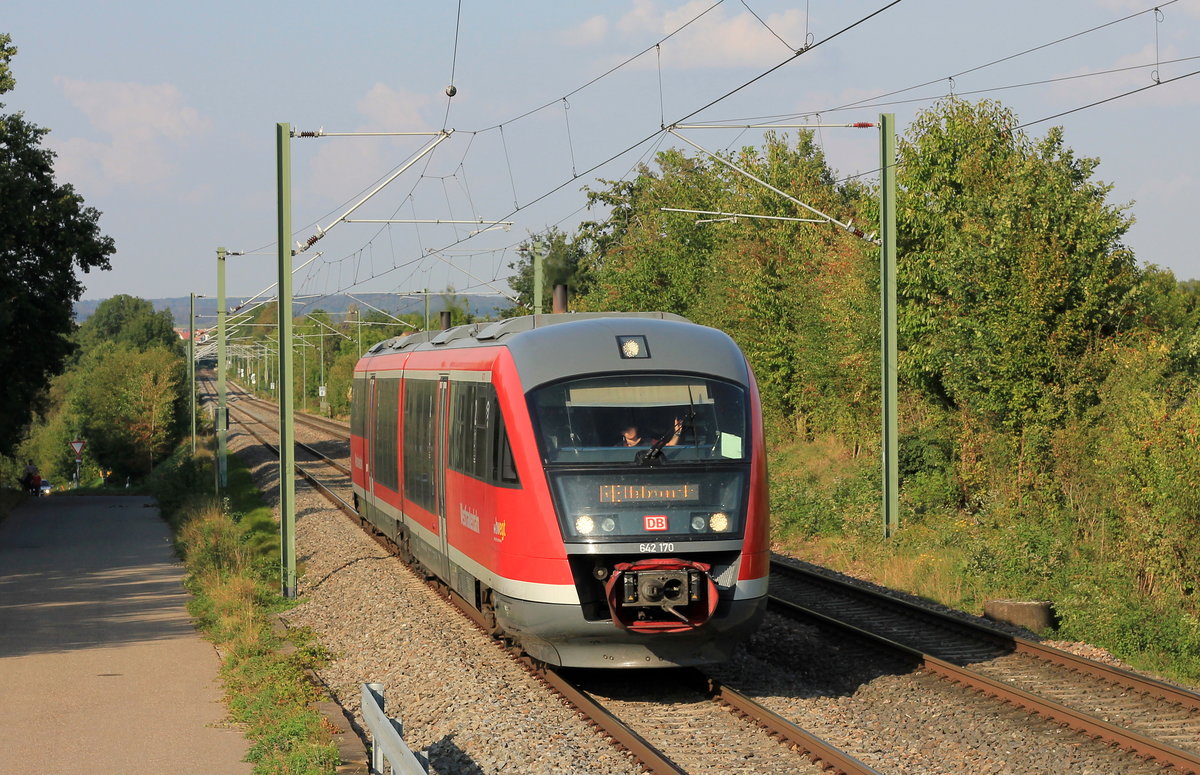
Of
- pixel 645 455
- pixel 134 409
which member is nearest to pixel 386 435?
pixel 645 455

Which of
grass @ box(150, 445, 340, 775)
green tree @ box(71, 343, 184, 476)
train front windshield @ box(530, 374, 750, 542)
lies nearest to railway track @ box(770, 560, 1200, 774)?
train front windshield @ box(530, 374, 750, 542)

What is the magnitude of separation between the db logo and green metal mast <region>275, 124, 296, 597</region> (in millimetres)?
8548

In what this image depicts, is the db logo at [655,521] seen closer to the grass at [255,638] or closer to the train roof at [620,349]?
the train roof at [620,349]

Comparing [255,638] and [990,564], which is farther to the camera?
[990,564]

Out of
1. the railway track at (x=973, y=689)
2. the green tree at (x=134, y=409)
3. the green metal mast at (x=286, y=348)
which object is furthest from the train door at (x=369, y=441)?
the green tree at (x=134, y=409)

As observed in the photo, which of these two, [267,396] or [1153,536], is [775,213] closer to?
[1153,536]

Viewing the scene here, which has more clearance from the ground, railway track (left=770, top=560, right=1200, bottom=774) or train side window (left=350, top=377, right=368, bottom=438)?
train side window (left=350, top=377, right=368, bottom=438)

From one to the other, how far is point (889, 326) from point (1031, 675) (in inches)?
353

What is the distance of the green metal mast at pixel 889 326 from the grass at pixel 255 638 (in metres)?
9.16

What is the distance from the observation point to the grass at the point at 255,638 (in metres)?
9.20

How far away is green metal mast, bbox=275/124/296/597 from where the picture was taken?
17.8 meters

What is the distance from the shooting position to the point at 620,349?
11.3 metres

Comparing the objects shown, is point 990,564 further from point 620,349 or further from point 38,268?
point 38,268

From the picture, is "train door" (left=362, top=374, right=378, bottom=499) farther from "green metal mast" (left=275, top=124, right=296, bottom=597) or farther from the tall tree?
the tall tree
